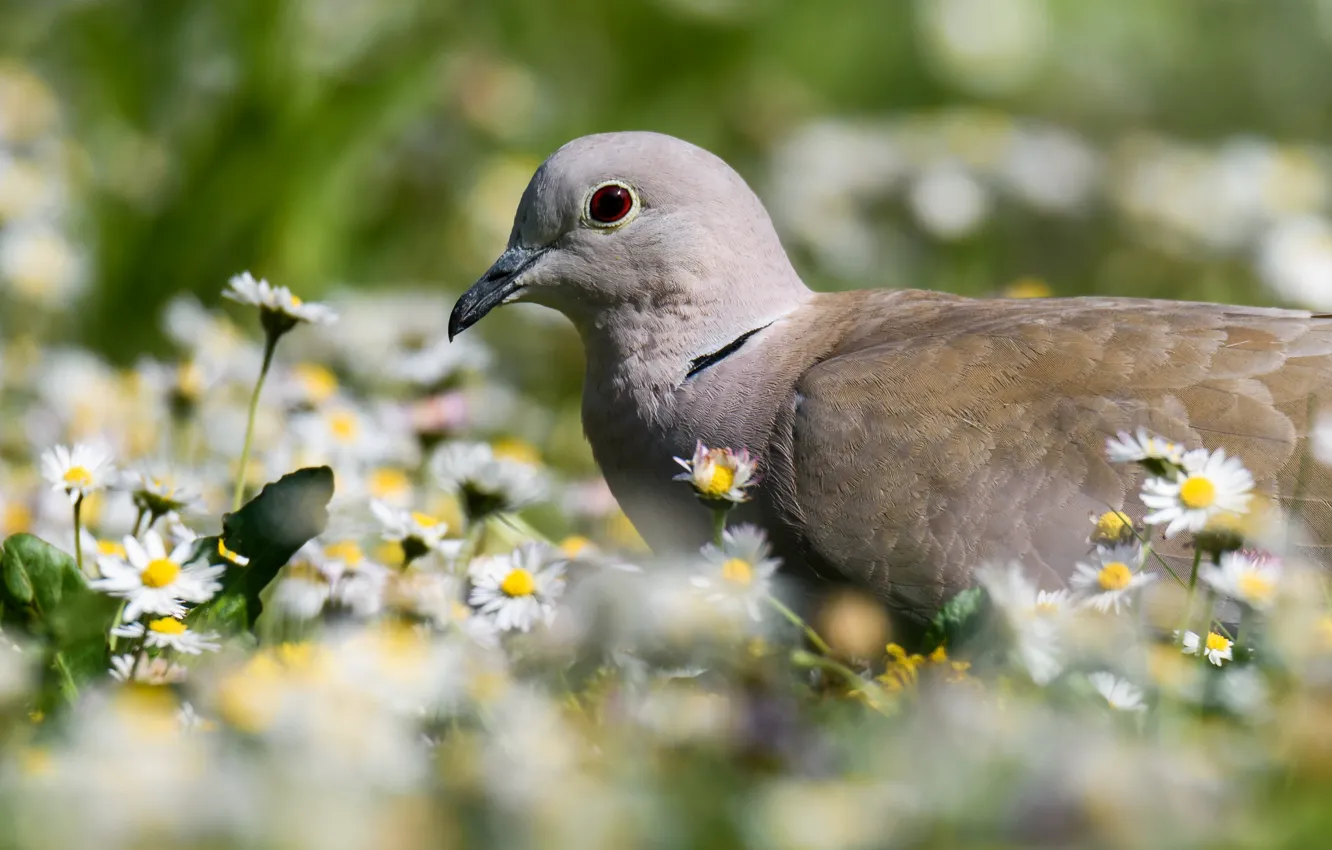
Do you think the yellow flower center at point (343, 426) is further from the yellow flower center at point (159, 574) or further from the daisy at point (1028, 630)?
the daisy at point (1028, 630)

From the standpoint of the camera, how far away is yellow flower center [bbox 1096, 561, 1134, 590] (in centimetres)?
245

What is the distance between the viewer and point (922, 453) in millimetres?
3117

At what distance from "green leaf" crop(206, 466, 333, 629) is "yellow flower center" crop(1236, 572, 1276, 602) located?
4.85ft

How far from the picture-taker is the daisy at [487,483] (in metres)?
2.94

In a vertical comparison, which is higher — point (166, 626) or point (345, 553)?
point (166, 626)

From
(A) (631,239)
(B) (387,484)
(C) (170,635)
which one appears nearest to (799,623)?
(C) (170,635)

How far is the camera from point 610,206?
139 inches

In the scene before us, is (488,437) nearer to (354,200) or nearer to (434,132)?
(354,200)

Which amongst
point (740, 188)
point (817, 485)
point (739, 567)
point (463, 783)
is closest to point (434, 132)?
point (740, 188)

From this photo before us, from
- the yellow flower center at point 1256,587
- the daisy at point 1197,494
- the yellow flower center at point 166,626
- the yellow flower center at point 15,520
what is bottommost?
the yellow flower center at point 15,520

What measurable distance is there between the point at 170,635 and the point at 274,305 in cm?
75

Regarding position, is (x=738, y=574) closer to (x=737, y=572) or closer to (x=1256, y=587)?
(x=737, y=572)

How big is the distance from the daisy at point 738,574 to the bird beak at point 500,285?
1139 millimetres

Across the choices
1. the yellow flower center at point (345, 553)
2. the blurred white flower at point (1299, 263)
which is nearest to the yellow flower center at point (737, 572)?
the yellow flower center at point (345, 553)
